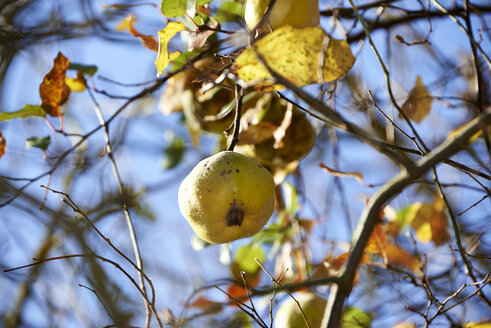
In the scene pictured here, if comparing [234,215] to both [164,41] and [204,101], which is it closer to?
[164,41]

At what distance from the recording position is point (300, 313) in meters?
1.29

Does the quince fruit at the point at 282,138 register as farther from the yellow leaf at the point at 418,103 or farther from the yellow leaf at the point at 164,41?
the yellow leaf at the point at 164,41

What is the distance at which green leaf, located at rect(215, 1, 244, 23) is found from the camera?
1.40 metres

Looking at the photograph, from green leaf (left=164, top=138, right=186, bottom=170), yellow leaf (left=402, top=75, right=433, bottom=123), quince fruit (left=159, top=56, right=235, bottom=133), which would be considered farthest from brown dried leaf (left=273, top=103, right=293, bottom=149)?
green leaf (left=164, top=138, right=186, bottom=170)

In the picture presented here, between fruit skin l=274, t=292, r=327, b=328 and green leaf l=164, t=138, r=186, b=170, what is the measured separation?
101cm

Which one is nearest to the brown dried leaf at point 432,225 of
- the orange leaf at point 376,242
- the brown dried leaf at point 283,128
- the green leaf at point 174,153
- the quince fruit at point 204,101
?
the orange leaf at point 376,242

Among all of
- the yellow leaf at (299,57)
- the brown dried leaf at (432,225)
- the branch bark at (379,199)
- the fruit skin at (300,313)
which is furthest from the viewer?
the brown dried leaf at (432,225)

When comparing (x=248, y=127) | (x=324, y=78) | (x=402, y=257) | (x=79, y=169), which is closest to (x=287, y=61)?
(x=324, y=78)

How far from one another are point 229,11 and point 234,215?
74 centimetres

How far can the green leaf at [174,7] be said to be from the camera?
115 cm

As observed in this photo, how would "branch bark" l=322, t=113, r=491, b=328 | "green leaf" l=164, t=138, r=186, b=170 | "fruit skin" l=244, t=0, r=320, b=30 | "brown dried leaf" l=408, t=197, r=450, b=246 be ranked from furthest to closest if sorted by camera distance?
1. "green leaf" l=164, t=138, r=186, b=170
2. "brown dried leaf" l=408, t=197, r=450, b=246
3. "fruit skin" l=244, t=0, r=320, b=30
4. "branch bark" l=322, t=113, r=491, b=328

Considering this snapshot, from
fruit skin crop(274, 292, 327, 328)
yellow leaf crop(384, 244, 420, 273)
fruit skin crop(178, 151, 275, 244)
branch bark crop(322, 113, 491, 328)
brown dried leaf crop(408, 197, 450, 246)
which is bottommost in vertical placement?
branch bark crop(322, 113, 491, 328)

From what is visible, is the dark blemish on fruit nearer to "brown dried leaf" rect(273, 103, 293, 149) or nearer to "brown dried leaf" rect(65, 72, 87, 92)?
"brown dried leaf" rect(273, 103, 293, 149)

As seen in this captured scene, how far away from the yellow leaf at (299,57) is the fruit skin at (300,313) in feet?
2.09
